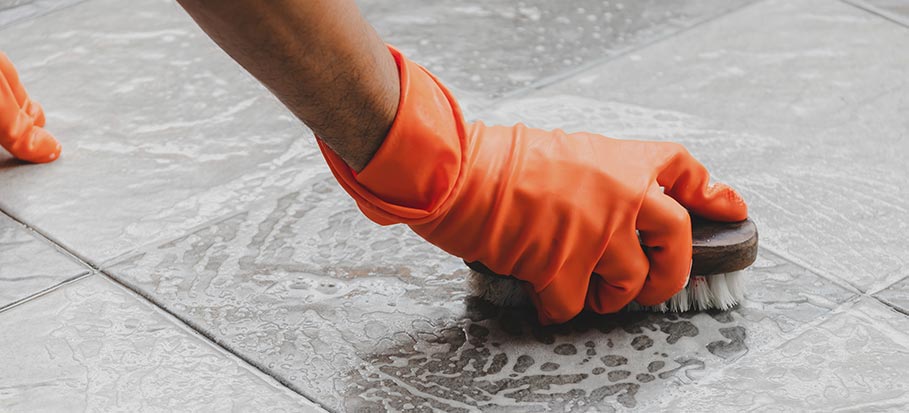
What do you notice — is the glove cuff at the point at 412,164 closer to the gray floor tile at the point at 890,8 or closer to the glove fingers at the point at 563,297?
the glove fingers at the point at 563,297

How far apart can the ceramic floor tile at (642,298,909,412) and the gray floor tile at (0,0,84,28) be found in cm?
133

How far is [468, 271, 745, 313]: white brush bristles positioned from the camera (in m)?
1.22

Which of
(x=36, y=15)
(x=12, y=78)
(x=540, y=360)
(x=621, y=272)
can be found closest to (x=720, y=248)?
(x=621, y=272)

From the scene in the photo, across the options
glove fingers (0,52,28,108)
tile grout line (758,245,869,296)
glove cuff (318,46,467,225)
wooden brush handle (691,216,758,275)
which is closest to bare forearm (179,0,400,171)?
glove cuff (318,46,467,225)

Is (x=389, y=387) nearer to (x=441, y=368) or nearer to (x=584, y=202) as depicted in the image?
(x=441, y=368)

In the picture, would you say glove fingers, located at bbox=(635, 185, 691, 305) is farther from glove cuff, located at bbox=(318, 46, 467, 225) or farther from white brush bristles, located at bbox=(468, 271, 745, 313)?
glove cuff, located at bbox=(318, 46, 467, 225)

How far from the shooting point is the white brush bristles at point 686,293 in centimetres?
122

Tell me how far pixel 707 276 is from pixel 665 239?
0.31ft

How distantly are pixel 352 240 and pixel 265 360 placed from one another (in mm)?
238

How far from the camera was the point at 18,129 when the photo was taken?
1.52 m

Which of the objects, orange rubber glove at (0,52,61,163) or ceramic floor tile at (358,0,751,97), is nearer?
orange rubber glove at (0,52,61,163)

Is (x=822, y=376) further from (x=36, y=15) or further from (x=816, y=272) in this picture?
(x=36, y=15)

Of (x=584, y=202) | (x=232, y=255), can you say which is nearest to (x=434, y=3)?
(x=232, y=255)

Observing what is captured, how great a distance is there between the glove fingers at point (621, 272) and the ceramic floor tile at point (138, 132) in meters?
0.49
